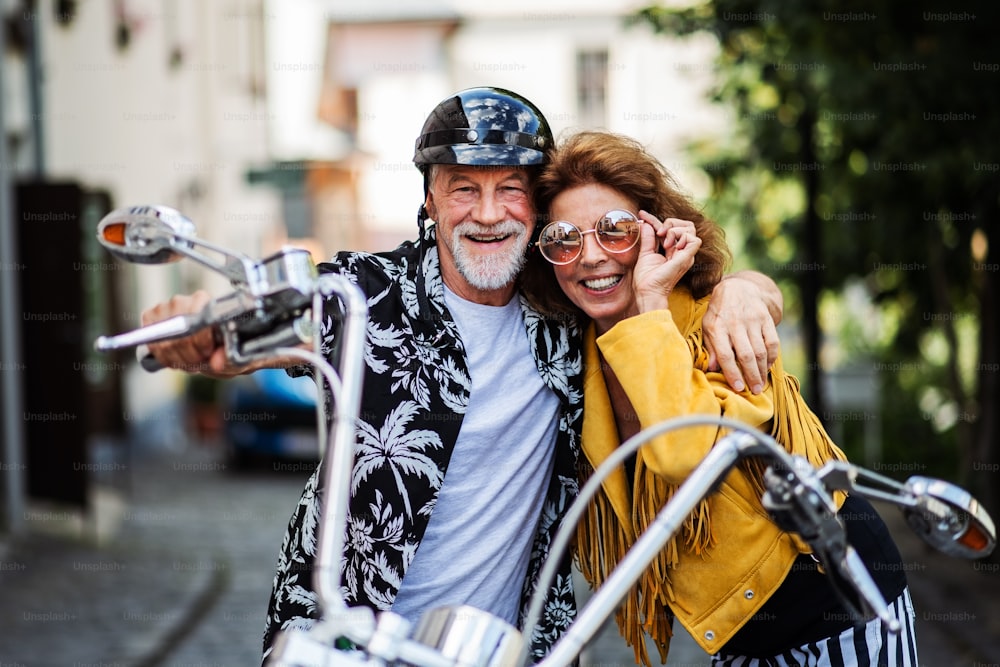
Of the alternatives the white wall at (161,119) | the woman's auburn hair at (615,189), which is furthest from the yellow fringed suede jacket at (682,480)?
the white wall at (161,119)

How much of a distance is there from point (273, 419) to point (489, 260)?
34.2 ft

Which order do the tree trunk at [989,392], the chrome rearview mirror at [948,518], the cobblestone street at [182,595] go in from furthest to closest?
1. the tree trunk at [989,392]
2. the cobblestone street at [182,595]
3. the chrome rearview mirror at [948,518]

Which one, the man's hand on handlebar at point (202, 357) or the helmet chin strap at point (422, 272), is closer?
the man's hand on handlebar at point (202, 357)

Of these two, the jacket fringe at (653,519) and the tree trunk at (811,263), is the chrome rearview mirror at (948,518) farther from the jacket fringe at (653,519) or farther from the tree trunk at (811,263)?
the tree trunk at (811,263)

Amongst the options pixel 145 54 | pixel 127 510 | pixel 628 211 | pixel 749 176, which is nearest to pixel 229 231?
pixel 145 54

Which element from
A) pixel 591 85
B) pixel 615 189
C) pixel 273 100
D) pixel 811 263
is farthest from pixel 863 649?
pixel 273 100

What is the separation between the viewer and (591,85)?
28.4 meters

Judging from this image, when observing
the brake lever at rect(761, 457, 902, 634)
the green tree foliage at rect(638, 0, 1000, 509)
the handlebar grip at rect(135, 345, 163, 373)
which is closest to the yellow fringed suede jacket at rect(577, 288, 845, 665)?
the brake lever at rect(761, 457, 902, 634)

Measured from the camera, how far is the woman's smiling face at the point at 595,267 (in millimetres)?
2598

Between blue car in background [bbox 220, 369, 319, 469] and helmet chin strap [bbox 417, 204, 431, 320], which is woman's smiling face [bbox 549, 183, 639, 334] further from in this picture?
blue car in background [bbox 220, 369, 319, 469]

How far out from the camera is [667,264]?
8.14ft

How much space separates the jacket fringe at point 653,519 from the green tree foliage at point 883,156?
401cm

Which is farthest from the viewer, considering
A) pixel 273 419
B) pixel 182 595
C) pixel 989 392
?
pixel 273 419

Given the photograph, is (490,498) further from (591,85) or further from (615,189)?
(591,85)
